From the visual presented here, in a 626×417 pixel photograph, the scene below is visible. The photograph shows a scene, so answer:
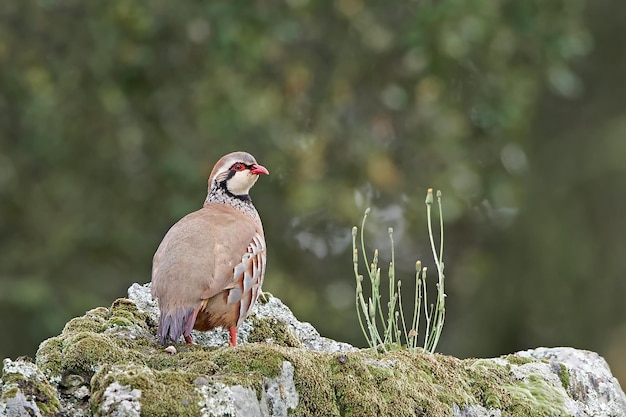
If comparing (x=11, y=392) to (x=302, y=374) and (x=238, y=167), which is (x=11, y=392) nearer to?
(x=302, y=374)

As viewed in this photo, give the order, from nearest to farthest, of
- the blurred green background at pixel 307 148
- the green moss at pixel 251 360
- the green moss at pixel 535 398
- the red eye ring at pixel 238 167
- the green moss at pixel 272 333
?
the green moss at pixel 251 360, the green moss at pixel 535 398, the green moss at pixel 272 333, the red eye ring at pixel 238 167, the blurred green background at pixel 307 148

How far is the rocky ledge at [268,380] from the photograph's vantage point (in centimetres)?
413

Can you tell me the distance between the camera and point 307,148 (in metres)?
13.6

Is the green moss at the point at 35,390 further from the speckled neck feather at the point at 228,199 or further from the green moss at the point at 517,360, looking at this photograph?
the speckled neck feather at the point at 228,199

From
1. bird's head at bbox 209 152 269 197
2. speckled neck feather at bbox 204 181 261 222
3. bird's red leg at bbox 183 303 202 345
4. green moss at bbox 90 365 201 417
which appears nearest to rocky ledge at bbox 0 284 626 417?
green moss at bbox 90 365 201 417

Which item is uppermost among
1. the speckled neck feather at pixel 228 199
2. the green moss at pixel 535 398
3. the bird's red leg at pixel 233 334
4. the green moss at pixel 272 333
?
the speckled neck feather at pixel 228 199

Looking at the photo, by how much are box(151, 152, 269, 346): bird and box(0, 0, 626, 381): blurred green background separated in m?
6.80

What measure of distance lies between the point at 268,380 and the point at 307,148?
30.3ft

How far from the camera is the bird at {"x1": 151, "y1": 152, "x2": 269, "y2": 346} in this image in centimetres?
561

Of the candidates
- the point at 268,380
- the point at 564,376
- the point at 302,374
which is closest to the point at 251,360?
the point at 268,380

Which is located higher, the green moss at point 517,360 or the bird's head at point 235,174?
the bird's head at point 235,174

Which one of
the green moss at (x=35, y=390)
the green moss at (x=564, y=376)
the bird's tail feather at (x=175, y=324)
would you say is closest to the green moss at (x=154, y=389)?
the green moss at (x=35, y=390)

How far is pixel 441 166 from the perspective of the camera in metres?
14.1

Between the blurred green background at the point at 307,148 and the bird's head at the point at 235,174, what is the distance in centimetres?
572
